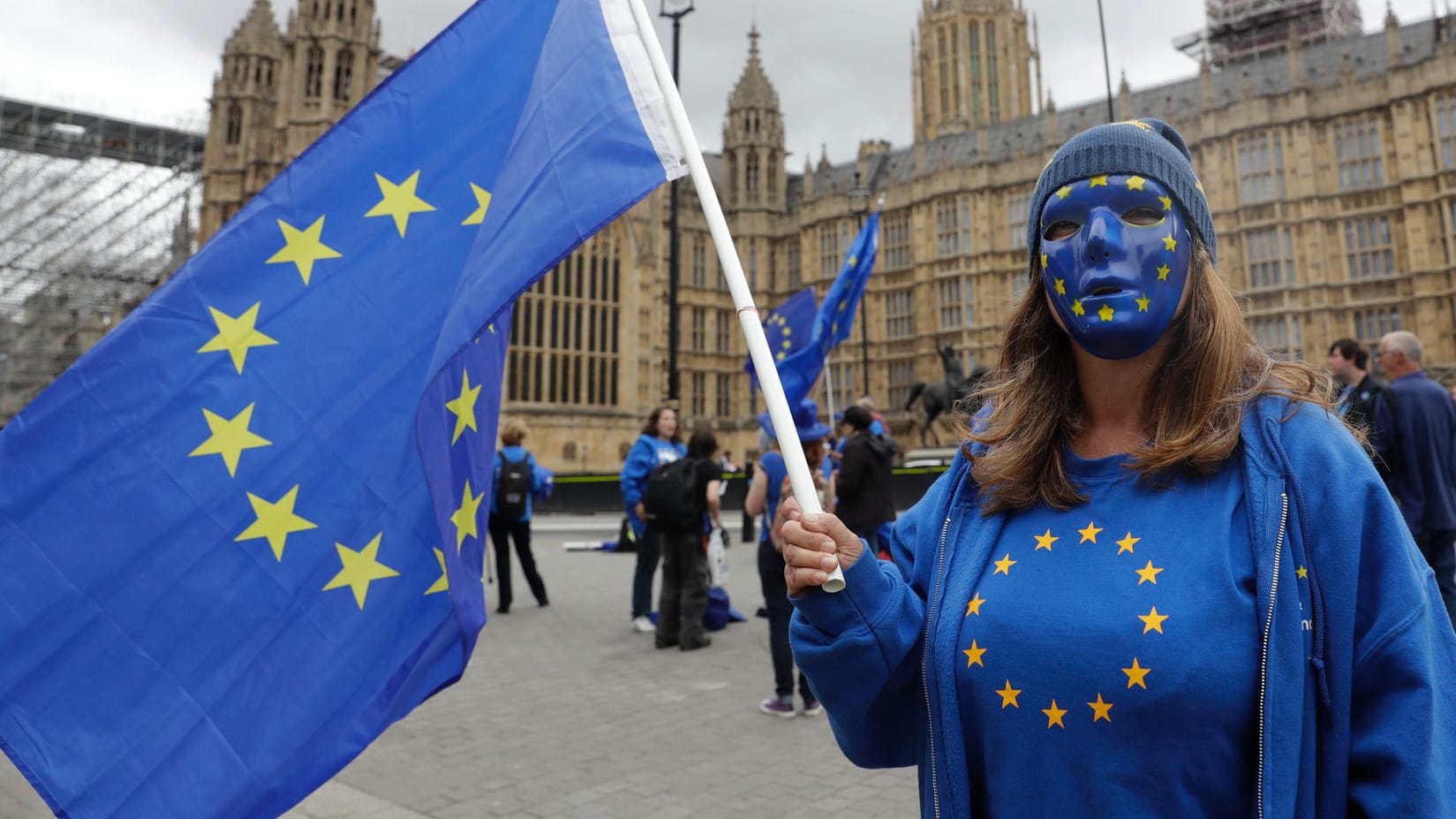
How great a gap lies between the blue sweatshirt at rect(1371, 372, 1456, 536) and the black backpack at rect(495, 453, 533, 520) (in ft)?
19.4

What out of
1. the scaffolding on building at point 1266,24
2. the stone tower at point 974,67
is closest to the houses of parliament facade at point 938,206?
the stone tower at point 974,67

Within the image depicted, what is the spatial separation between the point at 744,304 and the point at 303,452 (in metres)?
1.13

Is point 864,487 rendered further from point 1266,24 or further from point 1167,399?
point 1266,24

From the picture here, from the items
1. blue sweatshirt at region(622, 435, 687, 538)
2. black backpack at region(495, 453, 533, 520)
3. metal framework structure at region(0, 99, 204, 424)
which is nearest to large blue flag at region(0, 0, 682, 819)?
blue sweatshirt at region(622, 435, 687, 538)

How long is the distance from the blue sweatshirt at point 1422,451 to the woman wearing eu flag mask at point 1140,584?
13.0 feet

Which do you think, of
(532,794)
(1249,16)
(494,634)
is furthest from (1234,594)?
(1249,16)

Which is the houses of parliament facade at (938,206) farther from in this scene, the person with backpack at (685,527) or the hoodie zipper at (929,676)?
the hoodie zipper at (929,676)

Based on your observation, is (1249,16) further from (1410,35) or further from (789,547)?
(789,547)

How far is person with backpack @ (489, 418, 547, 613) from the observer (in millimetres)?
7574

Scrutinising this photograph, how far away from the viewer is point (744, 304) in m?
1.52

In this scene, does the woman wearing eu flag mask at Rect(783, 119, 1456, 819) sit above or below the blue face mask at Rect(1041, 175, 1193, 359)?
below

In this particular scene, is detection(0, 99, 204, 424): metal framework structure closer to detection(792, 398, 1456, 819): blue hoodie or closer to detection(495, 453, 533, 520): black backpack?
detection(495, 453, 533, 520): black backpack

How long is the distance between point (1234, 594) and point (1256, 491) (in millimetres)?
135

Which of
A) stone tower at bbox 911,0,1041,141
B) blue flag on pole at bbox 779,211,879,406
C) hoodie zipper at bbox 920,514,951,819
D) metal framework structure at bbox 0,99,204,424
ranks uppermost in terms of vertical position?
stone tower at bbox 911,0,1041,141
